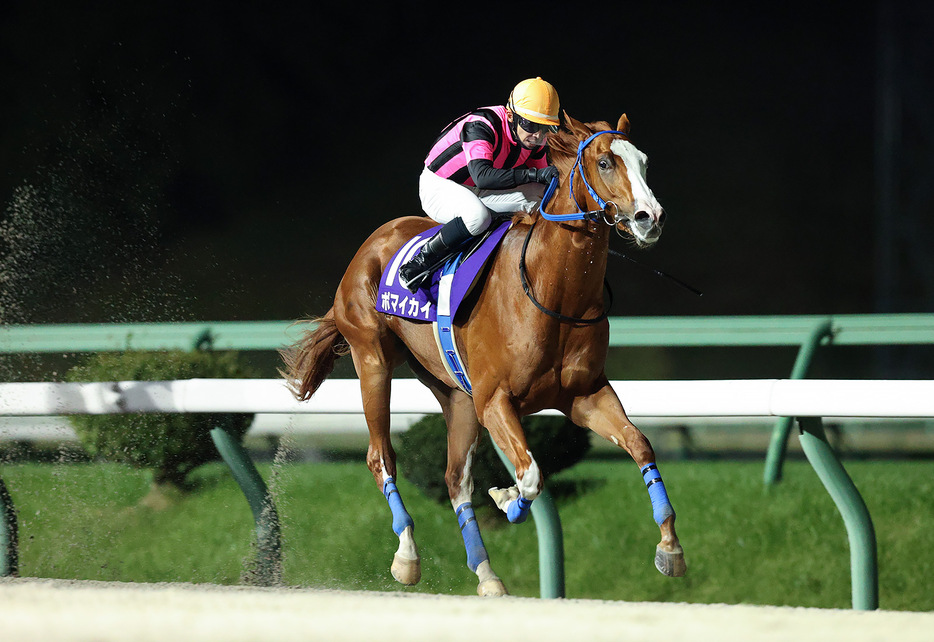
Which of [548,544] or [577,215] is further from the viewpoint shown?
[548,544]

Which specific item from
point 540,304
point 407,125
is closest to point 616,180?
point 540,304

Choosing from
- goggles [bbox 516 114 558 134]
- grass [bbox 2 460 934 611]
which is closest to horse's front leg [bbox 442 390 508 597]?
grass [bbox 2 460 934 611]

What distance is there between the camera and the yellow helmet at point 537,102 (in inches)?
122

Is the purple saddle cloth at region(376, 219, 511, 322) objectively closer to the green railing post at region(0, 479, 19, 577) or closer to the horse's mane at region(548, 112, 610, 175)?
the horse's mane at region(548, 112, 610, 175)

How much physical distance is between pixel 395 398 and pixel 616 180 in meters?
1.35

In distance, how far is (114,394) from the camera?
155 inches

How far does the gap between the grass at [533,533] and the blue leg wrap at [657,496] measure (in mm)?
1455

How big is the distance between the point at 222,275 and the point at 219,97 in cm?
159

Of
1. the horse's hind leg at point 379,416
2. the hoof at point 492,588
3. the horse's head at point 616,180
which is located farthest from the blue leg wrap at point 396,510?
the horse's head at point 616,180

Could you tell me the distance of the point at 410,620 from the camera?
2.31m

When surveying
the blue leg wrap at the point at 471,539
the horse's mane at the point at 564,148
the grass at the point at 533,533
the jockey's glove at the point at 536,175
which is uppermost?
the horse's mane at the point at 564,148

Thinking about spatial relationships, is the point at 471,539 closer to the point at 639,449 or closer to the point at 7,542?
the point at 639,449

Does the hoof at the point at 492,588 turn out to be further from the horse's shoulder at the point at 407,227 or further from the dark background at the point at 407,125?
the dark background at the point at 407,125

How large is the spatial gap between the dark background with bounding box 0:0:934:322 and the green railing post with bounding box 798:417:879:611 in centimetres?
629
